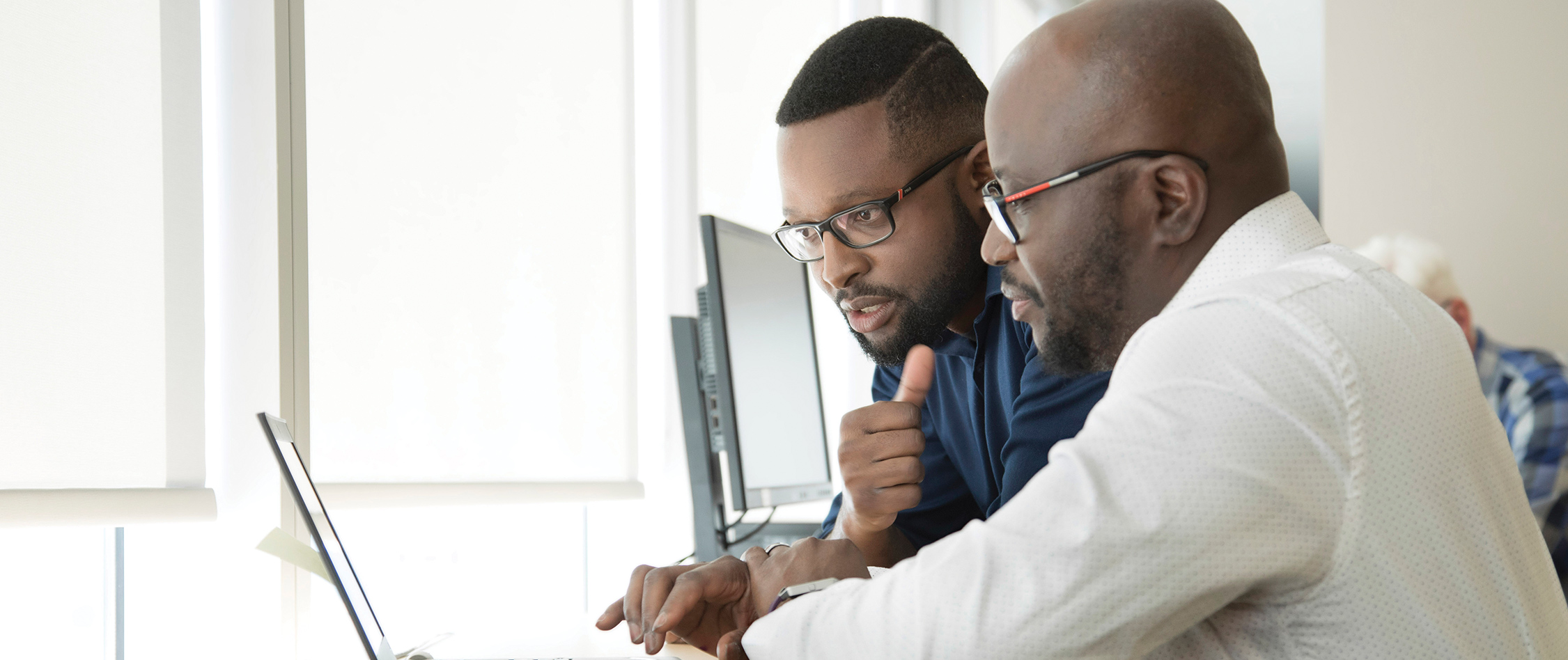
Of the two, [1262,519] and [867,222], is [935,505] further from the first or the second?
[1262,519]

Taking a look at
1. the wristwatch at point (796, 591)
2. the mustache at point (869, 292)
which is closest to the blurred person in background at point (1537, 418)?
the mustache at point (869, 292)

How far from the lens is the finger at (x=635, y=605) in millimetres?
1144

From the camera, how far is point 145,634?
5.53 ft

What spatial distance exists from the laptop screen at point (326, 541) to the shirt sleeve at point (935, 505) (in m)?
0.73

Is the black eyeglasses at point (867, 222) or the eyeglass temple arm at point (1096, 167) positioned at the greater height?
the black eyeglasses at point (867, 222)

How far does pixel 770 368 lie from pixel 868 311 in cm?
51

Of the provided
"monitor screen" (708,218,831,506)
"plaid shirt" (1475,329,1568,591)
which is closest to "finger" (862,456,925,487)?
"monitor screen" (708,218,831,506)

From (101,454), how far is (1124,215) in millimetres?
1550

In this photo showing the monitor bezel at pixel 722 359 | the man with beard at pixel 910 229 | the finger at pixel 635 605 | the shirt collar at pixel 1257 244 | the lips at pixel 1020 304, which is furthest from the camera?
the monitor bezel at pixel 722 359

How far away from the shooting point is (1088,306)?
0.93m

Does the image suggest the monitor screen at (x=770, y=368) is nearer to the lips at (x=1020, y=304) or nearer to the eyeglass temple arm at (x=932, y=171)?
the eyeglass temple arm at (x=932, y=171)

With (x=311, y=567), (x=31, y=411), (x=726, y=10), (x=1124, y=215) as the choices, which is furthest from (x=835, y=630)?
(x=726, y=10)

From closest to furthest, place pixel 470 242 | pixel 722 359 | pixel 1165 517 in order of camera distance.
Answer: pixel 1165 517
pixel 722 359
pixel 470 242

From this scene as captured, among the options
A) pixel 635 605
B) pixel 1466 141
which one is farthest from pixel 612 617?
pixel 1466 141
